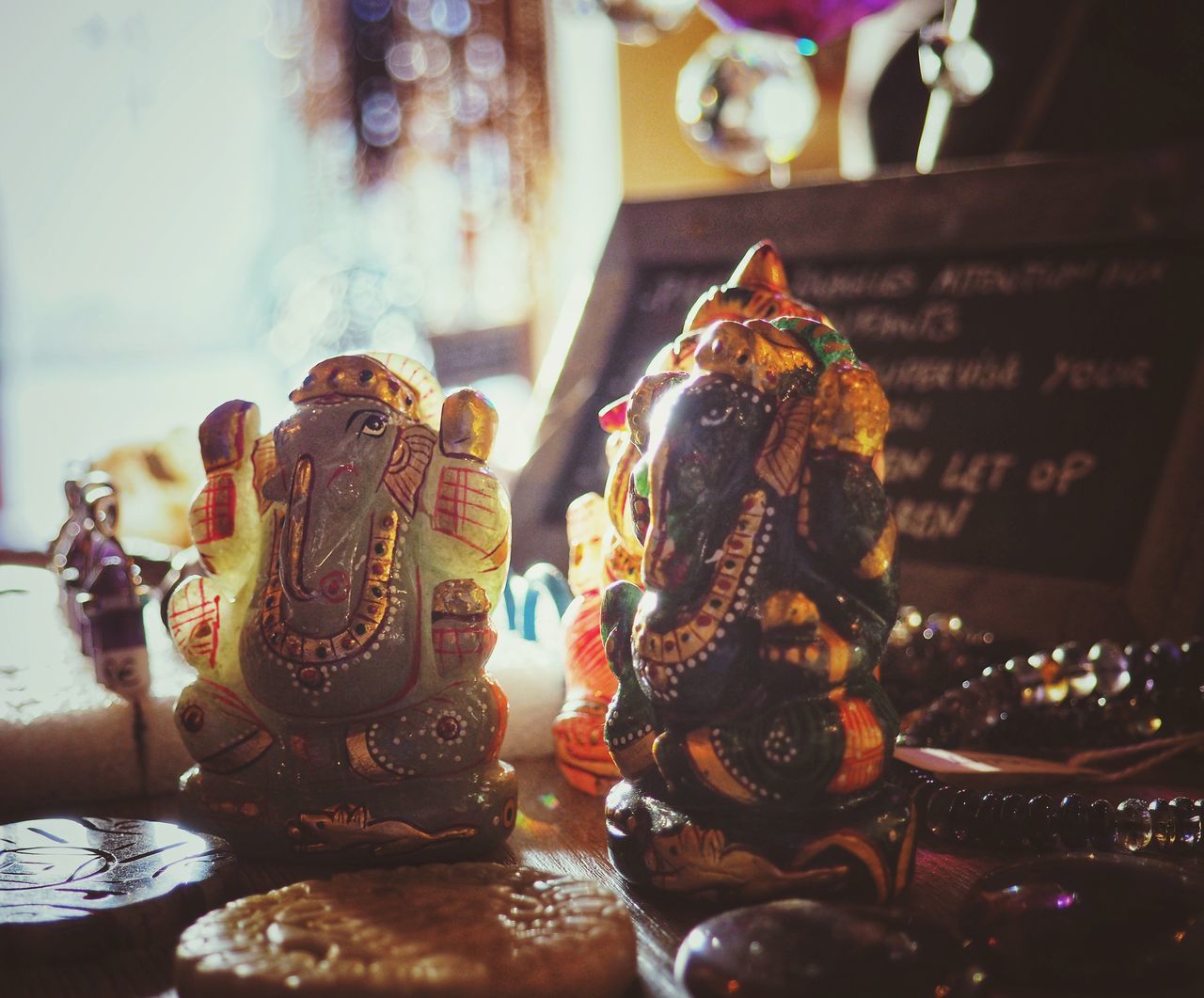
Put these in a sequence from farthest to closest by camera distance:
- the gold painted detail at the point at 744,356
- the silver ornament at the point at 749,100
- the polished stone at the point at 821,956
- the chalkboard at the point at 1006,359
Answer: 1. the silver ornament at the point at 749,100
2. the chalkboard at the point at 1006,359
3. the gold painted detail at the point at 744,356
4. the polished stone at the point at 821,956

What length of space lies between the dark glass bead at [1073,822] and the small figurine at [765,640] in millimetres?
153

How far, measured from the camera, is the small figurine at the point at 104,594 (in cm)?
123

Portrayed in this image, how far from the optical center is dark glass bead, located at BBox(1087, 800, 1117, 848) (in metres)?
0.96

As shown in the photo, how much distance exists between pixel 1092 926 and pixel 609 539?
1.69ft

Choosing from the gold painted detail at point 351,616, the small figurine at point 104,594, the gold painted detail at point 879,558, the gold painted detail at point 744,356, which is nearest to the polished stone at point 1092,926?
the gold painted detail at point 879,558

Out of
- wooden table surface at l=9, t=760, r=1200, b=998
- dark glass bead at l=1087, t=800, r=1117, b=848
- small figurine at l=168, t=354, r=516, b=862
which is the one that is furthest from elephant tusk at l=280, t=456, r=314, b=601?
dark glass bead at l=1087, t=800, r=1117, b=848

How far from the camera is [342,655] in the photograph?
97 cm

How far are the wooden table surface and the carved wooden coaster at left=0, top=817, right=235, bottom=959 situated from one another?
0.02m

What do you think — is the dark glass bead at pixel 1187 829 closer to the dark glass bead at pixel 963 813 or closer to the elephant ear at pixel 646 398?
the dark glass bead at pixel 963 813

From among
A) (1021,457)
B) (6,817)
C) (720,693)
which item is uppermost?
(1021,457)

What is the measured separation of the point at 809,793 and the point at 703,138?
1.29 metres

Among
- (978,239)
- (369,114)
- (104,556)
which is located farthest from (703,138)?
(369,114)

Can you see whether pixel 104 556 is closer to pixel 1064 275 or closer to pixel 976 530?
pixel 976 530

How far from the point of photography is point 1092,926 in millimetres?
743
